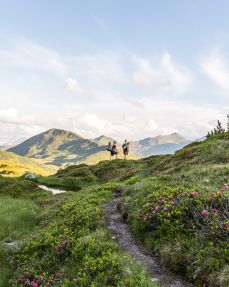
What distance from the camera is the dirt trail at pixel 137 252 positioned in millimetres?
10414

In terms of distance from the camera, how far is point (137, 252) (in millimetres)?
12773

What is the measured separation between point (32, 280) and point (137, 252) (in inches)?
171

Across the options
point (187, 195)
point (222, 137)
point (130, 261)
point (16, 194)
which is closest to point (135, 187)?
point (187, 195)

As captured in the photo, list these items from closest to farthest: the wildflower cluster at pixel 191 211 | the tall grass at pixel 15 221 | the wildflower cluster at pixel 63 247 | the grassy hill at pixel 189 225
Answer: the grassy hill at pixel 189 225, the wildflower cluster at pixel 191 211, the wildflower cluster at pixel 63 247, the tall grass at pixel 15 221

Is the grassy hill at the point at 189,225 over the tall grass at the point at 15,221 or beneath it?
over

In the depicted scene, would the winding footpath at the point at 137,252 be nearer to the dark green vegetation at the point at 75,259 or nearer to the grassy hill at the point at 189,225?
the grassy hill at the point at 189,225

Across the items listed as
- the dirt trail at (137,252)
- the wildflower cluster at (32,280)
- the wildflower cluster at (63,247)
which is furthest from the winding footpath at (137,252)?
the wildflower cluster at (32,280)

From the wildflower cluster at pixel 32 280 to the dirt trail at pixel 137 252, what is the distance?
346 cm

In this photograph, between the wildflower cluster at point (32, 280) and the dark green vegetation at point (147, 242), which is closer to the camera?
the dark green vegetation at point (147, 242)

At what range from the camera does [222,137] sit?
3766cm

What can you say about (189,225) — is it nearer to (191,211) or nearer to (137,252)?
(191,211)

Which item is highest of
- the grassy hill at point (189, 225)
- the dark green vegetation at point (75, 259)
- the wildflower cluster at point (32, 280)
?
the grassy hill at point (189, 225)

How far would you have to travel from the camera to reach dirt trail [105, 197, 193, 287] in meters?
10.4

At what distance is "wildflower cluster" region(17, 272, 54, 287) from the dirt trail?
346 centimetres
